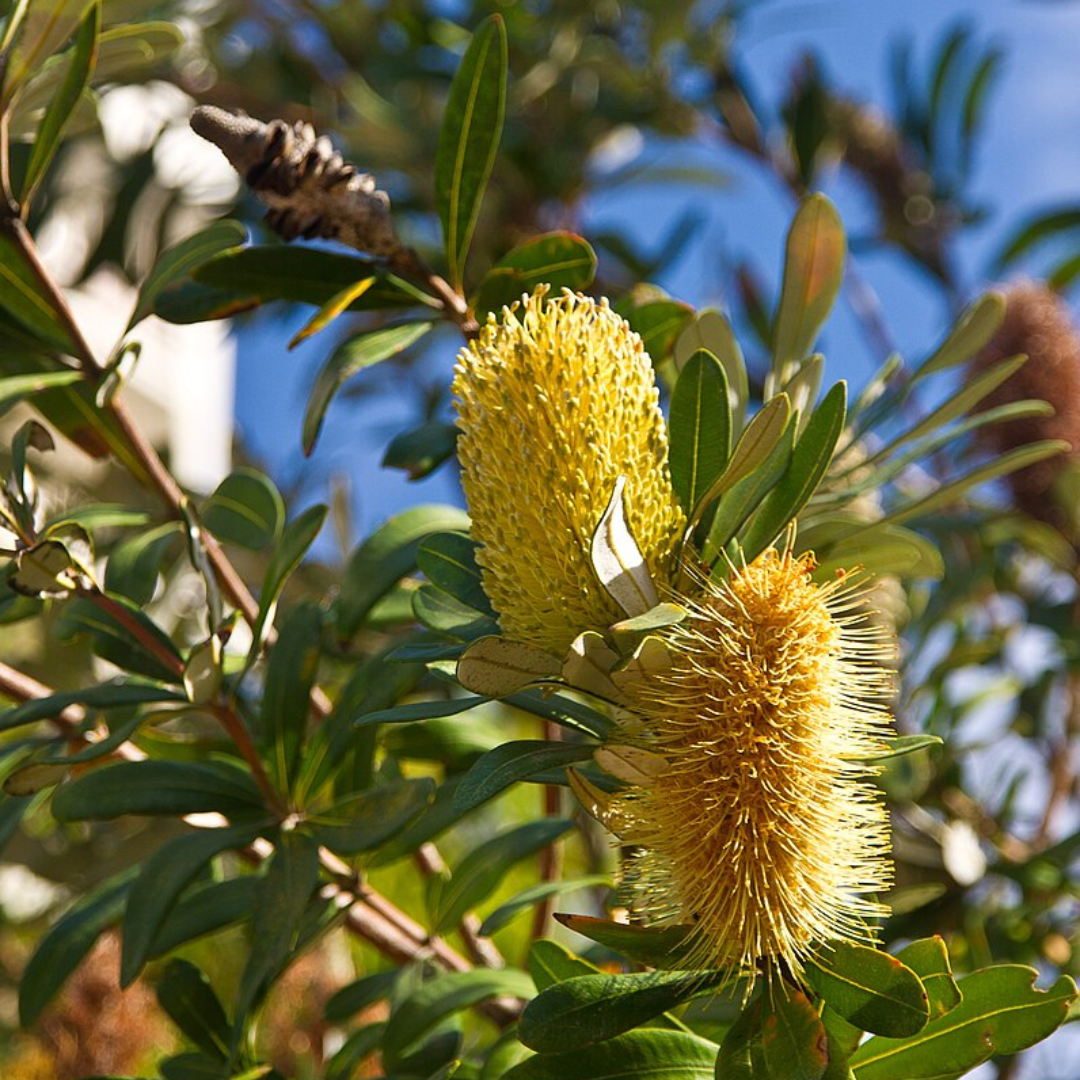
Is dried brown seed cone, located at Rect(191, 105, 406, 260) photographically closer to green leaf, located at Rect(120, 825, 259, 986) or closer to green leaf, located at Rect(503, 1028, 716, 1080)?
green leaf, located at Rect(120, 825, 259, 986)

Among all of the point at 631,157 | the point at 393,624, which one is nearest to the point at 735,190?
the point at 631,157

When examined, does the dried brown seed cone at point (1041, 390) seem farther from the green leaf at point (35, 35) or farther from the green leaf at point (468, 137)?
the green leaf at point (35, 35)

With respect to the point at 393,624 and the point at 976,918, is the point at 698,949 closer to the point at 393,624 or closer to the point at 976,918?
the point at 393,624

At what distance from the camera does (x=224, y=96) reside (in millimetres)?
2193

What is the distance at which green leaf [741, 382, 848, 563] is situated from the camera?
2.14 ft

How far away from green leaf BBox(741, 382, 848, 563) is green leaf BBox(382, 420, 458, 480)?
308 millimetres

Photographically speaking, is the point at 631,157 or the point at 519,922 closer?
the point at 519,922

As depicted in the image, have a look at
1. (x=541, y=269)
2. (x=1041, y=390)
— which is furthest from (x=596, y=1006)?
(x=1041, y=390)

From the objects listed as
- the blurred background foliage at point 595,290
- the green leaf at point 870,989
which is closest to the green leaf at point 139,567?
the blurred background foliage at point 595,290

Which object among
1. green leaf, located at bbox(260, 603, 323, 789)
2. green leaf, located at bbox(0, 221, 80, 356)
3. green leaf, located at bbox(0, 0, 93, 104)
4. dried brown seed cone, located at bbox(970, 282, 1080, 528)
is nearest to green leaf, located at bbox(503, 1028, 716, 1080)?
green leaf, located at bbox(260, 603, 323, 789)

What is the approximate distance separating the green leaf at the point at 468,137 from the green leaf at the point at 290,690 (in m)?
0.28

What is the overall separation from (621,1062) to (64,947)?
49 cm

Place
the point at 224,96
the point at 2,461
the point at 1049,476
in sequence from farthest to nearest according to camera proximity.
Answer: the point at 224,96 → the point at 2,461 → the point at 1049,476

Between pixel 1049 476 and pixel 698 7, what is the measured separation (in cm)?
114
